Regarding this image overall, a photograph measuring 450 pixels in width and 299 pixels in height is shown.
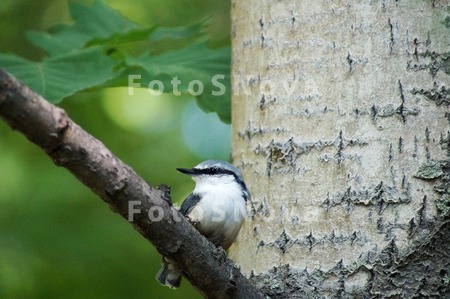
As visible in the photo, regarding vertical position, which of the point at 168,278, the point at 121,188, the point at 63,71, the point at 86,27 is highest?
the point at 86,27

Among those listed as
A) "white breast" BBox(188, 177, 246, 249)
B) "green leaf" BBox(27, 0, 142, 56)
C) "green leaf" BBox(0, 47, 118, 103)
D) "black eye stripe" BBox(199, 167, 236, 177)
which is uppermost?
"green leaf" BBox(27, 0, 142, 56)

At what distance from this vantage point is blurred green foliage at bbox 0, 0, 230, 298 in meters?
4.12

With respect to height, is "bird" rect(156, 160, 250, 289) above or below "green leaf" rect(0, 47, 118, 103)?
below

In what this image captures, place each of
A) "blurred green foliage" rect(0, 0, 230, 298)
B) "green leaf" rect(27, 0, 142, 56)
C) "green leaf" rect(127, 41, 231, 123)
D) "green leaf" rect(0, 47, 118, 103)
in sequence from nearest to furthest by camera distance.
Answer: "green leaf" rect(0, 47, 118, 103) → "green leaf" rect(127, 41, 231, 123) → "green leaf" rect(27, 0, 142, 56) → "blurred green foliage" rect(0, 0, 230, 298)

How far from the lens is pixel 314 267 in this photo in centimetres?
224

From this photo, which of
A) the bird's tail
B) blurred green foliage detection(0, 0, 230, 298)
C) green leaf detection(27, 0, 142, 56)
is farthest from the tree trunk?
blurred green foliage detection(0, 0, 230, 298)

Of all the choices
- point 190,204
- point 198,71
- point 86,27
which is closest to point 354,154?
point 190,204

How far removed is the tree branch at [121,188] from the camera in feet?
4.64

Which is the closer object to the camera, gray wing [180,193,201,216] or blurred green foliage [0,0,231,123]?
blurred green foliage [0,0,231,123]

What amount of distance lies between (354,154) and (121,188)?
3.01 feet

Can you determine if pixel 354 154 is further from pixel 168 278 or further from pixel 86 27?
pixel 86 27

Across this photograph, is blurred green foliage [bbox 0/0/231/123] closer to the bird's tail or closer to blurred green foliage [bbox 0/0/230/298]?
the bird's tail

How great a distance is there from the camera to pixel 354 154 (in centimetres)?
224

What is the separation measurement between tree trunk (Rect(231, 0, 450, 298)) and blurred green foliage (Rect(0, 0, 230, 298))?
5.79 ft
